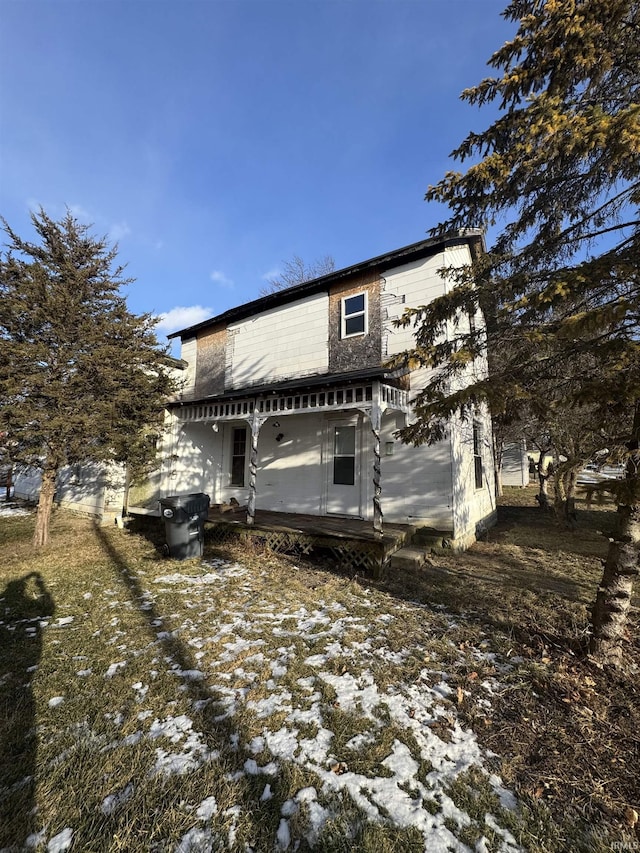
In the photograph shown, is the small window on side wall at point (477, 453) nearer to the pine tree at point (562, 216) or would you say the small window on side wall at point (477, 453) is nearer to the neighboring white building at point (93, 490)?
the pine tree at point (562, 216)

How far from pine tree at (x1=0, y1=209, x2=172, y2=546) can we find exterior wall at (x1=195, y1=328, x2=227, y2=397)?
12.4ft

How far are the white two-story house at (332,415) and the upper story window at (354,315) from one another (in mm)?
30

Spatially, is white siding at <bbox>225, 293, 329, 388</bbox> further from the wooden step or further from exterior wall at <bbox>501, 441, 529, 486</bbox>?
exterior wall at <bbox>501, 441, 529, 486</bbox>

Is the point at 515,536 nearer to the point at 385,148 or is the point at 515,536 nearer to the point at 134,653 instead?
the point at 134,653

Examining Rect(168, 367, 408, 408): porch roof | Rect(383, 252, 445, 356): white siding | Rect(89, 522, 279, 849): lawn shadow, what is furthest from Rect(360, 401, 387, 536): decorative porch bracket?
Rect(89, 522, 279, 849): lawn shadow

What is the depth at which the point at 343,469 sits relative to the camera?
9.38m

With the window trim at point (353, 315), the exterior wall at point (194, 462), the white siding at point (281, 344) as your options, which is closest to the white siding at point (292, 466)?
the white siding at point (281, 344)

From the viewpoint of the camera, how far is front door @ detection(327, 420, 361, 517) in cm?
905

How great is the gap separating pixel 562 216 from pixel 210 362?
10586 millimetres

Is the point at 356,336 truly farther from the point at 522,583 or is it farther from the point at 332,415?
the point at 522,583

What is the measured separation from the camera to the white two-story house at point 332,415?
7852 millimetres

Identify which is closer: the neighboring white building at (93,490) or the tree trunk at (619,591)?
the tree trunk at (619,591)

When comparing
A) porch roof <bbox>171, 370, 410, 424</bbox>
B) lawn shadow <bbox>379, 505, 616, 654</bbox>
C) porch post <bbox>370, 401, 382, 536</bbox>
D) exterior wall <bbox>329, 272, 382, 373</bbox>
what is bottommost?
lawn shadow <bbox>379, 505, 616, 654</bbox>

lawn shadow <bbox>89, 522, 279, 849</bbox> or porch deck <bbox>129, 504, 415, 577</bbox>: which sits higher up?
porch deck <bbox>129, 504, 415, 577</bbox>
